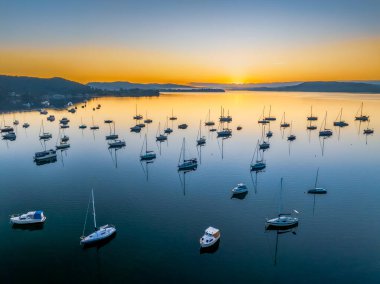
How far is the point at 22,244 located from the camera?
124 ft

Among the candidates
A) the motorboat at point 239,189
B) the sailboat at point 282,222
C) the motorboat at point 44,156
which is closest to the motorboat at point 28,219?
the motorboat at point 239,189

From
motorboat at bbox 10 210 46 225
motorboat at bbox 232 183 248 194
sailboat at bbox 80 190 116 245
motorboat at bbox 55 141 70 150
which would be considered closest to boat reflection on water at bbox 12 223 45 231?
motorboat at bbox 10 210 46 225

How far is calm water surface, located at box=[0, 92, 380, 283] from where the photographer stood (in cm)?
3309

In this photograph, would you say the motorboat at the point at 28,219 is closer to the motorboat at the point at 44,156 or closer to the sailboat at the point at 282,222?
the sailboat at the point at 282,222

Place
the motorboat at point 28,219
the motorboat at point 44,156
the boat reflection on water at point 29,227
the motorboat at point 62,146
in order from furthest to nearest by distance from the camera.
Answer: the motorboat at point 62,146
the motorboat at point 44,156
the motorboat at point 28,219
the boat reflection on water at point 29,227

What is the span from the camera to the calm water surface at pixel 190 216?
33094 mm

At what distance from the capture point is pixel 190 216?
45.1 meters

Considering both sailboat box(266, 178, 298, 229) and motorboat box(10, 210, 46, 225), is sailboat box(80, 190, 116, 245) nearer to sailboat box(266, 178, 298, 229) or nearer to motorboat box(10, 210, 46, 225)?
motorboat box(10, 210, 46, 225)

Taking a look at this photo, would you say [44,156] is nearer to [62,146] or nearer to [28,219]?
[62,146]

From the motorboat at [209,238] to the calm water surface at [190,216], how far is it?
3.79 ft

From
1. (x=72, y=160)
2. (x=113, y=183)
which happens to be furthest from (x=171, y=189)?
(x=72, y=160)

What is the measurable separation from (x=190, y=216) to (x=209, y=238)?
8498mm

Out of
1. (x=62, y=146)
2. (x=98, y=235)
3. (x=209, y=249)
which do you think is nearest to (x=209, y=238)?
(x=209, y=249)

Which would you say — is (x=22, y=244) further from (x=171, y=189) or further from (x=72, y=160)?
(x=72, y=160)
